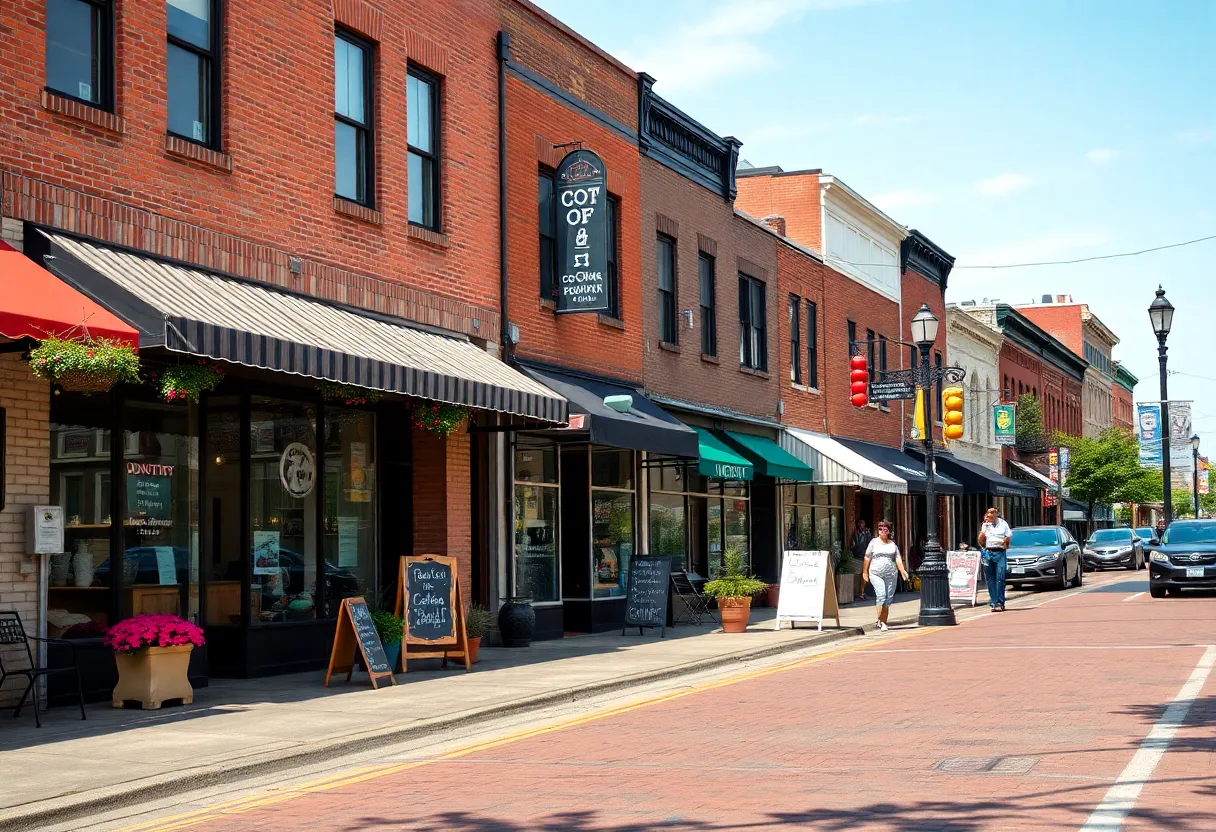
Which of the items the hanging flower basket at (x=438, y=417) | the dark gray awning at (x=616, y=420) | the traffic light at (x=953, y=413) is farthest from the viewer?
the traffic light at (x=953, y=413)

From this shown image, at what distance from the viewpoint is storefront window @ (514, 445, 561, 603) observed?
777 inches

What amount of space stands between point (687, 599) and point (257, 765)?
13.7 metres

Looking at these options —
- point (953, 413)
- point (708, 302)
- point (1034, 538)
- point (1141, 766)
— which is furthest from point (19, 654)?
point (1034, 538)

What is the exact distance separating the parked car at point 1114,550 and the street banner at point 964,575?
2122 centimetres

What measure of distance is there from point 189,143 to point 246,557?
14.0 feet

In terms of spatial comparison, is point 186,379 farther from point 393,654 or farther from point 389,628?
point 393,654

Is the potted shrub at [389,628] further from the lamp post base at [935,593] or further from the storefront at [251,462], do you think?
the lamp post base at [935,593]

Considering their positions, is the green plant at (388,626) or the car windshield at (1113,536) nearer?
the green plant at (388,626)

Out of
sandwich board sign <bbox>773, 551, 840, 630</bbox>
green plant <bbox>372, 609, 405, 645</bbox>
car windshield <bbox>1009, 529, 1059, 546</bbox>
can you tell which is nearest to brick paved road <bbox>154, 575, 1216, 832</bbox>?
green plant <bbox>372, 609, 405, 645</bbox>

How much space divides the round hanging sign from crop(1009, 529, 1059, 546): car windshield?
23.2 m

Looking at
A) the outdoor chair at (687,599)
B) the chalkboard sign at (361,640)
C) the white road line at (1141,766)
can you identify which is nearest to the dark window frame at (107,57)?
the chalkboard sign at (361,640)

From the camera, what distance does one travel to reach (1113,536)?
161 ft

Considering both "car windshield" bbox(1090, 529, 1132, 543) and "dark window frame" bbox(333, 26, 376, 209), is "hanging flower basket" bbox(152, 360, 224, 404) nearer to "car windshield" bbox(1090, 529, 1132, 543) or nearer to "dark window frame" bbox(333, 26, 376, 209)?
"dark window frame" bbox(333, 26, 376, 209)

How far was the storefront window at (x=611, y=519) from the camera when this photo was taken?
856 inches
